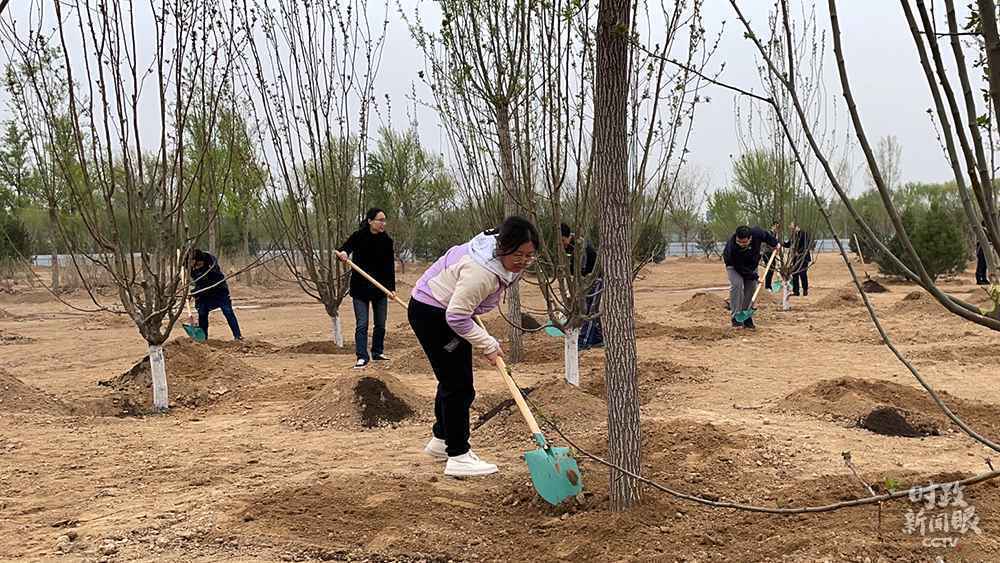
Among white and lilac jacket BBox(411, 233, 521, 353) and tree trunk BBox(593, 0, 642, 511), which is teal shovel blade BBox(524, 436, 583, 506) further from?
white and lilac jacket BBox(411, 233, 521, 353)

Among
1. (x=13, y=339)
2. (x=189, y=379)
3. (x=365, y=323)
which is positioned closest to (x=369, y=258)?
(x=365, y=323)

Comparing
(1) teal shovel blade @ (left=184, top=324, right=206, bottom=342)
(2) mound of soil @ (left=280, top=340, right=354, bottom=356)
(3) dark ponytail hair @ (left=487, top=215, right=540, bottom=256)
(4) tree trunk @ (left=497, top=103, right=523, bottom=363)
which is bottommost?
(2) mound of soil @ (left=280, top=340, right=354, bottom=356)

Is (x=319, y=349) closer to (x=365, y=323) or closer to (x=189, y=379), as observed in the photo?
(x=365, y=323)

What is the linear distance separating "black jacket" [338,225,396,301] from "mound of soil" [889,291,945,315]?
7369 millimetres

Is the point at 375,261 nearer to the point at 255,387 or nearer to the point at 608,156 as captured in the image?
the point at 255,387

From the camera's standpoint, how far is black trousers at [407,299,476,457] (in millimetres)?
3764

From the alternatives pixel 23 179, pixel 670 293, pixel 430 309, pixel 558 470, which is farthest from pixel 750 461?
pixel 23 179

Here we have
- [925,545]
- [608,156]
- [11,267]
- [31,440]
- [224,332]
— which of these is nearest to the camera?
[925,545]

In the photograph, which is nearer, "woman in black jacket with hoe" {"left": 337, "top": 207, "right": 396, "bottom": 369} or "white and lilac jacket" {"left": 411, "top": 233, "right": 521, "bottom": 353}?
"white and lilac jacket" {"left": 411, "top": 233, "right": 521, "bottom": 353}

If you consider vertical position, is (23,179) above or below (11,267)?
above

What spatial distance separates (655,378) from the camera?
20.4ft

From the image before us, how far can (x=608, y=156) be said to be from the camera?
282 cm

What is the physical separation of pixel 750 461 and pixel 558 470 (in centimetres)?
100

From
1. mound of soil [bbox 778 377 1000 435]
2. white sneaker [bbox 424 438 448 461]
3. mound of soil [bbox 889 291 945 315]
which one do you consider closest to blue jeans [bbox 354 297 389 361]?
white sneaker [bbox 424 438 448 461]
